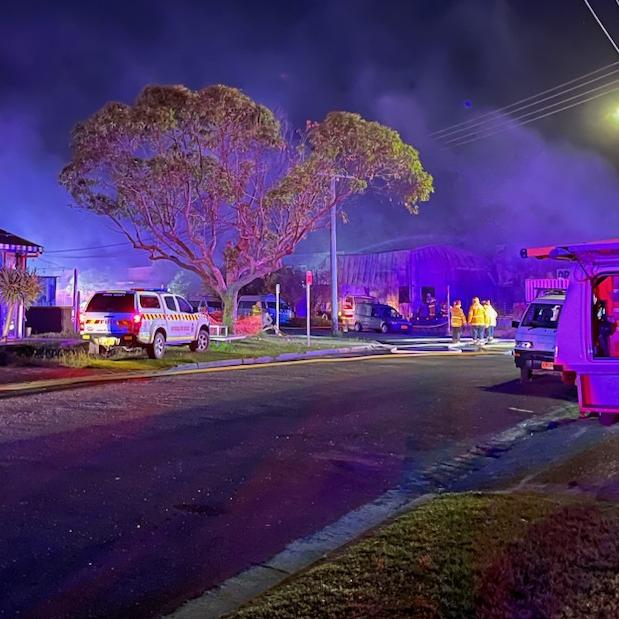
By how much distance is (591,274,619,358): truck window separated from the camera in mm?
7426

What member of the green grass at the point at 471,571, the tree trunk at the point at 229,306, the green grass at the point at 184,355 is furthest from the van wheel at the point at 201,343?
the green grass at the point at 471,571

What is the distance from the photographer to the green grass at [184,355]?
17.2 meters

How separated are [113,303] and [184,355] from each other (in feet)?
8.59

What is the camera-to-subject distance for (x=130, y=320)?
18.2 metres

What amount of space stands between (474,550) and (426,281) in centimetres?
4527

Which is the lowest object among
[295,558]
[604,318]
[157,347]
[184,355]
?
[295,558]

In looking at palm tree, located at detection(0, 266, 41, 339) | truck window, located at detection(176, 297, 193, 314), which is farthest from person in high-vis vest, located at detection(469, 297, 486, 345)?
palm tree, located at detection(0, 266, 41, 339)

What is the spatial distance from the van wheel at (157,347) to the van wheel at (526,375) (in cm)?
959

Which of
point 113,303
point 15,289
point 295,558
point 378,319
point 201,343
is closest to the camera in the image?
point 295,558

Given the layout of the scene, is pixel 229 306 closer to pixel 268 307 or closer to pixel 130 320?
pixel 130 320

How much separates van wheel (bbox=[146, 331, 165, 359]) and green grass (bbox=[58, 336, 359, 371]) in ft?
0.68

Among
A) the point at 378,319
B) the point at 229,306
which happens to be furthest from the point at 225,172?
the point at 378,319

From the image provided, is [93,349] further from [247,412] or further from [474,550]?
[474,550]

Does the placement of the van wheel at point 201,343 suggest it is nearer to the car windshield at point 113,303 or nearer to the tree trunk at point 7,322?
the car windshield at point 113,303
